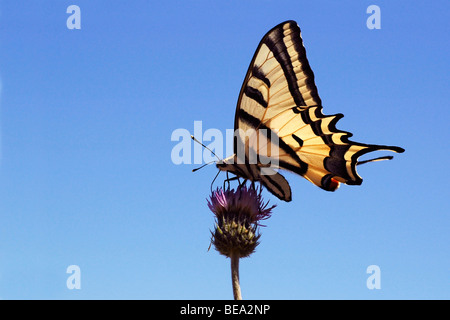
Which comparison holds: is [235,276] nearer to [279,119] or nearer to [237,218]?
[237,218]

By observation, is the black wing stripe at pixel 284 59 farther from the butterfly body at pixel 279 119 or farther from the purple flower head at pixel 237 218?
the purple flower head at pixel 237 218

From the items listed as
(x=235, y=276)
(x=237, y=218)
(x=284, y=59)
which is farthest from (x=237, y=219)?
(x=284, y=59)

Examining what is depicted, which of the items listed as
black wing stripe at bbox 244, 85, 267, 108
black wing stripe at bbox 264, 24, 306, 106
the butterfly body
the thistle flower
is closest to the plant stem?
the thistle flower

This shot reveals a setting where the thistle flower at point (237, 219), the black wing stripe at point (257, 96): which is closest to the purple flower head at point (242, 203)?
the thistle flower at point (237, 219)

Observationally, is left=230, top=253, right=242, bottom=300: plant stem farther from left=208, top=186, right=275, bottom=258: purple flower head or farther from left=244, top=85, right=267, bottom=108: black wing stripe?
left=244, top=85, right=267, bottom=108: black wing stripe

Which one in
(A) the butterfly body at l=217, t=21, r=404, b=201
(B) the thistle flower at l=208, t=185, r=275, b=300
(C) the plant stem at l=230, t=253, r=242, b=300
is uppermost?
(A) the butterfly body at l=217, t=21, r=404, b=201
